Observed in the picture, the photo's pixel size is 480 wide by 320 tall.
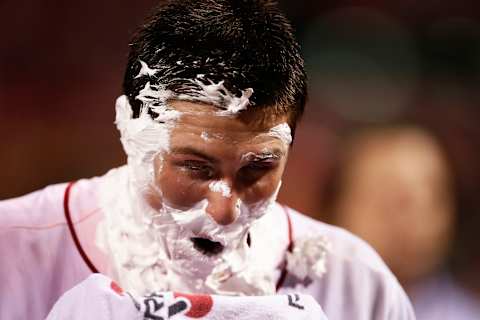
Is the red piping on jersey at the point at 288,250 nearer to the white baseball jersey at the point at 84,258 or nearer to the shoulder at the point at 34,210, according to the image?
the white baseball jersey at the point at 84,258

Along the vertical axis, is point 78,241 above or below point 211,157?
below

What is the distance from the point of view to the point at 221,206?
865mm

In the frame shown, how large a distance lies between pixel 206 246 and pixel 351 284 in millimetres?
243

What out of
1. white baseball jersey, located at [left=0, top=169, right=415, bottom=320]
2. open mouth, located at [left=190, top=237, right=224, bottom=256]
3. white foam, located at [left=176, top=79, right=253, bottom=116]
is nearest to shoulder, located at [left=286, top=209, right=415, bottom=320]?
white baseball jersey, located at [left=0, top=169, right=415, bottom=320]

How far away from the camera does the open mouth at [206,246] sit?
2.95 ft

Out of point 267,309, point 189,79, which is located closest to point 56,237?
point 189,79

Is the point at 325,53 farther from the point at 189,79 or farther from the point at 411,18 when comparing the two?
the point at 189,79

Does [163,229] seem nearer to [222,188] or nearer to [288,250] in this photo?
[222,188]

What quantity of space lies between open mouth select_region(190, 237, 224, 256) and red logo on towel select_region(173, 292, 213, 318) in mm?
246

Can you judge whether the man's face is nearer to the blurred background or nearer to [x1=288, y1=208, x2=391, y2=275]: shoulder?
[x1=288, y1=208, x2=391, y2=275]: shoulder

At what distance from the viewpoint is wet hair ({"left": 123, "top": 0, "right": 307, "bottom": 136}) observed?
2.78ft

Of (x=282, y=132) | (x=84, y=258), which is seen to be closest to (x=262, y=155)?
(x=282, y=132)

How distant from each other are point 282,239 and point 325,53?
107cm

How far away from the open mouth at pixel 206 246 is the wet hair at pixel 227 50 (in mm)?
155
